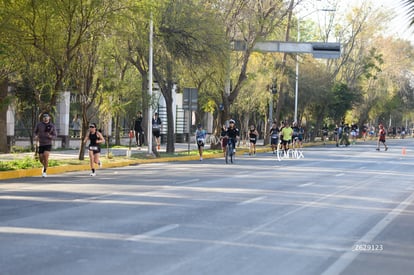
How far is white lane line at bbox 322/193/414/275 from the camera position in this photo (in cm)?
878

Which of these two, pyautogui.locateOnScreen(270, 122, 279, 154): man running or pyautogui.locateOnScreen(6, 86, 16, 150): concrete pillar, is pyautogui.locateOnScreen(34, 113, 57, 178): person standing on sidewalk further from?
pyautogui.locateOnScreen(270, 122, 279, 154): man running

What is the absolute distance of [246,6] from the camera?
37875mm

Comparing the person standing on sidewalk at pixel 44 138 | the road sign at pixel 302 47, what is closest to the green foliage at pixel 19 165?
the person standing on sidewalk at pixel 44 138

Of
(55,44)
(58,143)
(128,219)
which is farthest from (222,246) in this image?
(58,143)

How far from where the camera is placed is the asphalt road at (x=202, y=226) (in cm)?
877

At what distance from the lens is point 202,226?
11750 millimetres

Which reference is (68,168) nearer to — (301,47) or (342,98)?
(301,47)

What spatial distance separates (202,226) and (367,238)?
105 inches

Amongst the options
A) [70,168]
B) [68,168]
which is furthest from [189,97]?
[68,168]

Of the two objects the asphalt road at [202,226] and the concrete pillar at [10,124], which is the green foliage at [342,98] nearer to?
the concrete pillar at [10,124]

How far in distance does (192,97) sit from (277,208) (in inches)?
785

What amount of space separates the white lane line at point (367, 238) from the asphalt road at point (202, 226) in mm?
21

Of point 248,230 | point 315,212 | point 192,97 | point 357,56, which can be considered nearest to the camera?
point 248,230

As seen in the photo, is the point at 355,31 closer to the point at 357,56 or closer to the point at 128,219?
the point at 357,56
